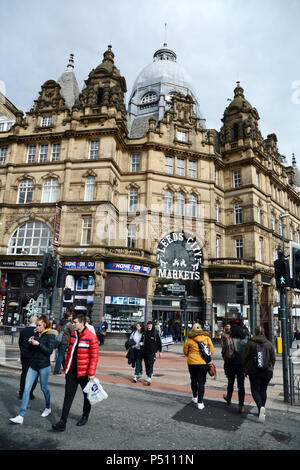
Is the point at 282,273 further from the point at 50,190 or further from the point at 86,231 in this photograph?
the point at 50,190

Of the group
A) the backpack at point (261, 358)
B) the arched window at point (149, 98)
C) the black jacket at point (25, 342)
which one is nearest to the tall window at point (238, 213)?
the arched window at point (149, 98)

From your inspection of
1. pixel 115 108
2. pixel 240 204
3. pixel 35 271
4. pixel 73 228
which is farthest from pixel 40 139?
pixel 240 204

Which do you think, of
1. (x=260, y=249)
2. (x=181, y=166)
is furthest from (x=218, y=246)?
(x=181, y=166)

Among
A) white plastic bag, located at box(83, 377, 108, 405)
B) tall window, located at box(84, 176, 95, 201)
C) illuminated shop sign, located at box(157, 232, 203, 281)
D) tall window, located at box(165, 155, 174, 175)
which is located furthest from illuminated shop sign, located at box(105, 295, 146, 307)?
white plastic bag, located at box(83, 377, 108, 405)

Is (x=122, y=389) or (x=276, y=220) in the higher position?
(x=276, y=220)

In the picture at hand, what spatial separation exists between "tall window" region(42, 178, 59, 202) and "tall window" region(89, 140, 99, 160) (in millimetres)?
4020

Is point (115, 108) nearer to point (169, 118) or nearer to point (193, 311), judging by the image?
point (169, 118)

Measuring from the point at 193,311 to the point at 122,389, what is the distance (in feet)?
66.4

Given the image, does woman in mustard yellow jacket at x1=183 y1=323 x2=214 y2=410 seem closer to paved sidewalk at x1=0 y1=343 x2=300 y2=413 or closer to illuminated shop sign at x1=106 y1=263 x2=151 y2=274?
paved sidewalk at x1=0 y1=343 x2=300 y2=413

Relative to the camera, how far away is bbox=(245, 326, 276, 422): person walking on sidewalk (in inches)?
262

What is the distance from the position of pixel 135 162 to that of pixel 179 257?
1053 centimetres

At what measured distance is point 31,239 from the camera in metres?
27.4

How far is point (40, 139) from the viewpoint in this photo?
97.7 feet

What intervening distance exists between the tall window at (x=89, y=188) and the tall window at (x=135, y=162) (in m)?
4.93
